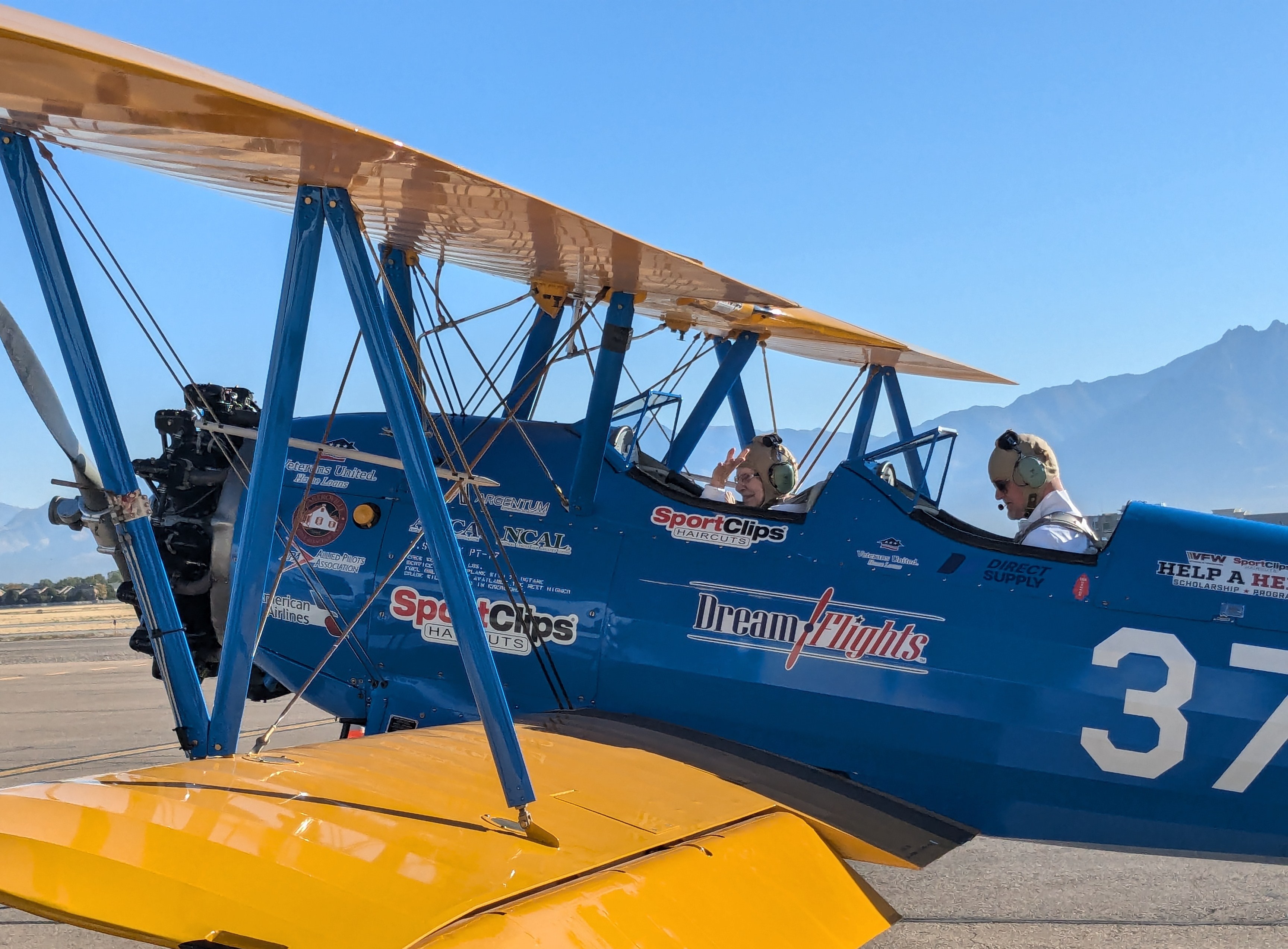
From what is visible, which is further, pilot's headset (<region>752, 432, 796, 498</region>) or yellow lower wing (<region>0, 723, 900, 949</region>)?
pilot's headset (<region>752, 432, 796, 498</region>)

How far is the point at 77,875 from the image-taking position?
2.77 meters

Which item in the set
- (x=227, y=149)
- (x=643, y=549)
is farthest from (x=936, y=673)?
(x=227, y=149)

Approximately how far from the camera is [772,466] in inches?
214

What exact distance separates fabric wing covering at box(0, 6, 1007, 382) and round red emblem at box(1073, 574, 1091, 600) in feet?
6.33

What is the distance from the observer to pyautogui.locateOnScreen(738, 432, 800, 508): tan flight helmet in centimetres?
546

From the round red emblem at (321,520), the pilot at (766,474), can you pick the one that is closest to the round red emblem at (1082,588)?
the pilot at (766,474)

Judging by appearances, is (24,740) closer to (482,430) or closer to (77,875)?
(482,430)

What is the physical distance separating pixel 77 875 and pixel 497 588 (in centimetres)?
263

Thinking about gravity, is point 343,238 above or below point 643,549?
above

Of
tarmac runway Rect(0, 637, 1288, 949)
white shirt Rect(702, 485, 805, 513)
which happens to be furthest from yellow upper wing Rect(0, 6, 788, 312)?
tarmac runway Rect(0, 637, 1288, 949)

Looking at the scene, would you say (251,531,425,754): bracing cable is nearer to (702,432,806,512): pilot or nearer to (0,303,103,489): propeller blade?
(0,303,103,489): propeller blade

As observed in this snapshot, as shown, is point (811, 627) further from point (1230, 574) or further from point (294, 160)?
point (294, 160)

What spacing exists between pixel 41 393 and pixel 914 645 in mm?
3837

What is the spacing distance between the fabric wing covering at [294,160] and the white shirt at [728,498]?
105 centimetres
